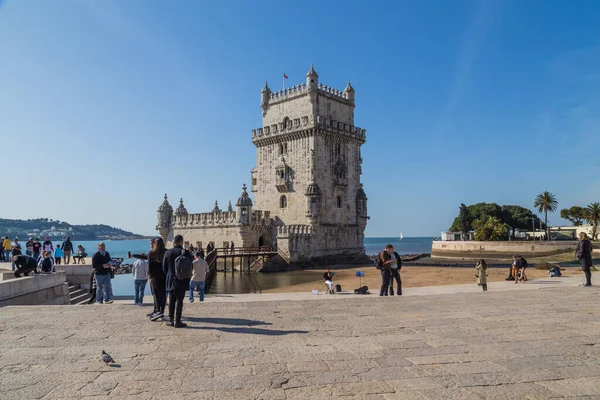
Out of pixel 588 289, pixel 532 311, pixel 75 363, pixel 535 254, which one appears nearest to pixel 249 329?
pixel 75 363

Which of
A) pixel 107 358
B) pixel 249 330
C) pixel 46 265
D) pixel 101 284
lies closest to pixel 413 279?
pixel 101 284

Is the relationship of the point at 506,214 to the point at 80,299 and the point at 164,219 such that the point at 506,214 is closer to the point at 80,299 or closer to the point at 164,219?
the point at 164,219

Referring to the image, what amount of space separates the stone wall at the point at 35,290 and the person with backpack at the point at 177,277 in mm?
5905

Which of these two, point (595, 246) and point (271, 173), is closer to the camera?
point (271, 173)

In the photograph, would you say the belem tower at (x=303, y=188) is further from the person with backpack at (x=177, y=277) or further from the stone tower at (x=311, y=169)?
the person with backpack at (x=177, y=277)

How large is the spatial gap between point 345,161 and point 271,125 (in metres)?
8.69

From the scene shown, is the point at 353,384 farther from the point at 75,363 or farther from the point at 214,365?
the point at 75,363

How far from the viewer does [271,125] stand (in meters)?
46.9

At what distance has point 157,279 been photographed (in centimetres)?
916

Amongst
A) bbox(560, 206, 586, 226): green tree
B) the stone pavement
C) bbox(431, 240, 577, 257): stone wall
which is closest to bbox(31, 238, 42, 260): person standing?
the stone pavement

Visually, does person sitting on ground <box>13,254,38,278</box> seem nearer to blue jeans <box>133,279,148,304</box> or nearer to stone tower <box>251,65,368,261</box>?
blue jeans <box>133,279,148,304</box>

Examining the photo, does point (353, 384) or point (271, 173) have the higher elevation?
point (271, 173)

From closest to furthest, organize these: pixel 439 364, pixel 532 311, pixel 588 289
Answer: pixel 439 364
pixel 532 311
pixel 588 289

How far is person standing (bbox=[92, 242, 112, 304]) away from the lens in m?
12.1
